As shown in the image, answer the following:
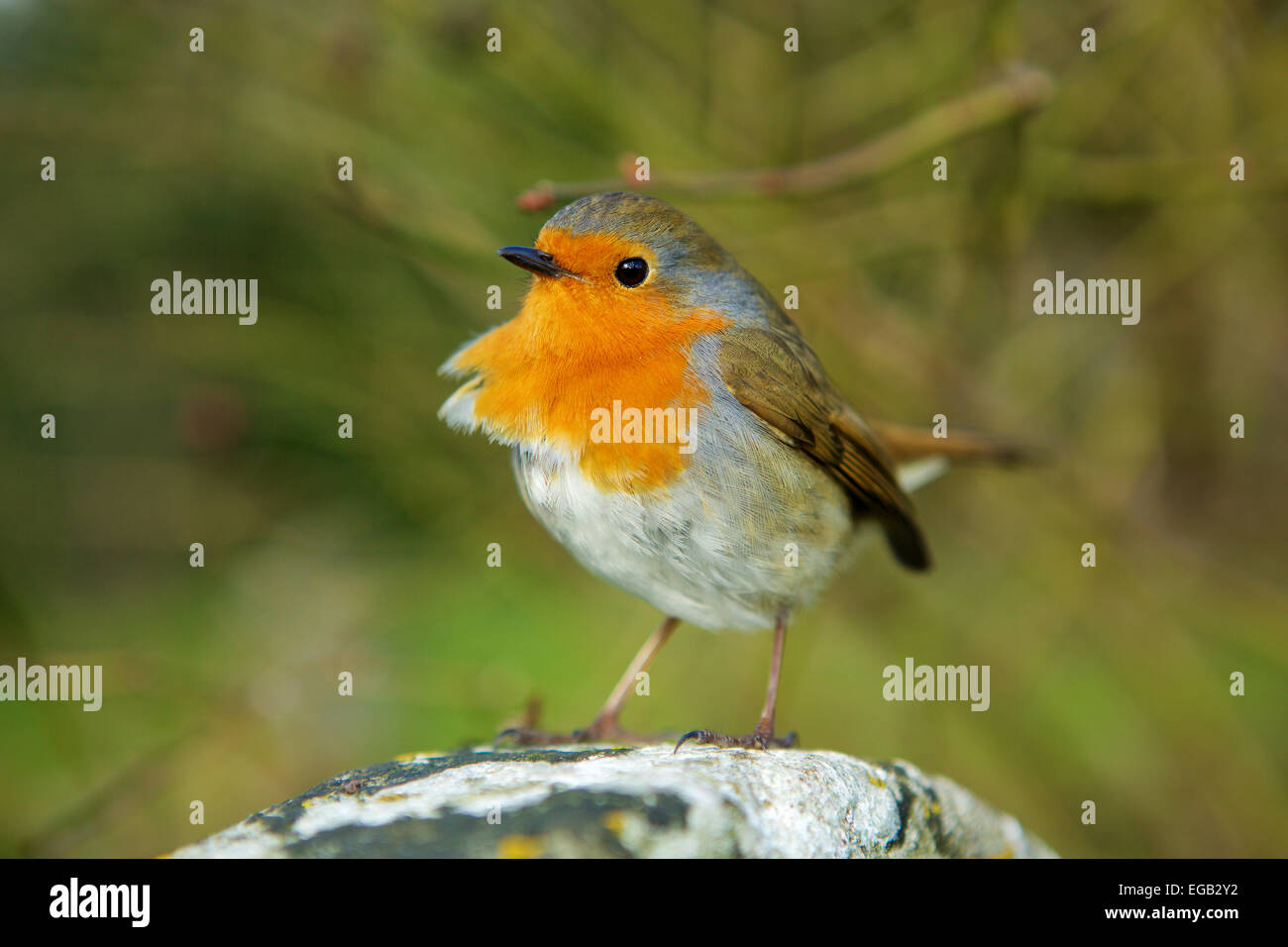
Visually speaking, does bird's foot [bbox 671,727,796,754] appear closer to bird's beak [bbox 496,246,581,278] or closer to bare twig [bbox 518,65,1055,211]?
bird's beak [bbox 496,246,581,278]

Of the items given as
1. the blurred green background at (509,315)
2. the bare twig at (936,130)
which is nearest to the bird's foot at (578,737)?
the blurred green background at (509,315)

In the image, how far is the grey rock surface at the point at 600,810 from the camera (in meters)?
2.08

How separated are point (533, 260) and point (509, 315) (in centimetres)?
214

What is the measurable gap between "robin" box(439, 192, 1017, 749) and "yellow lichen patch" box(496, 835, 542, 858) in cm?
88

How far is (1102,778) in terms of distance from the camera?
187 inches

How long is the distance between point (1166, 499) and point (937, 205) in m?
2.19

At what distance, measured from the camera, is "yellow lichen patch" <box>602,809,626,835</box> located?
2.10 m

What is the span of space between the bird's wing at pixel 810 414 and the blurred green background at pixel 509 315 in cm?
77

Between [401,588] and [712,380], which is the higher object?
[712,380]

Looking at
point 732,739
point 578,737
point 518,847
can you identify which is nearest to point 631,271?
point 732,739

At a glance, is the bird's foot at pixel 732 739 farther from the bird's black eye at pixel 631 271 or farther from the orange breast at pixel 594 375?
the bird's black eye at pixel 631 271

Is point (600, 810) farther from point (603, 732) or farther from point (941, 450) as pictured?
point (941, 450)
